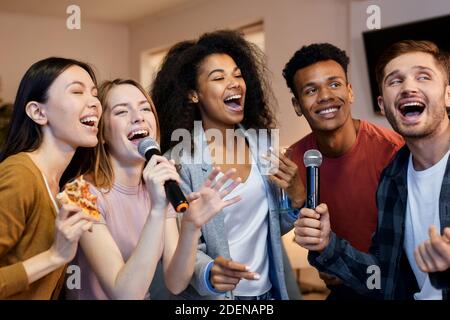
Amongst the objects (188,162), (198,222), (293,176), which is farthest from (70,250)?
(293,176)

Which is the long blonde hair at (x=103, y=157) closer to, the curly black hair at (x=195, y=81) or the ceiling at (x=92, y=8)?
the curly black hair at (x=195, y=81)

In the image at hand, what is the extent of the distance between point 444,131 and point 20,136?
2.30ft

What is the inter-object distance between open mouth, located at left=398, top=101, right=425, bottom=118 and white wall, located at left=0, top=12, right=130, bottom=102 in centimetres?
57

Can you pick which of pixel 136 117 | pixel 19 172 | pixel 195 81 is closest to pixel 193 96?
pixel 195 81

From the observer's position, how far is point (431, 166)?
0.94 metres

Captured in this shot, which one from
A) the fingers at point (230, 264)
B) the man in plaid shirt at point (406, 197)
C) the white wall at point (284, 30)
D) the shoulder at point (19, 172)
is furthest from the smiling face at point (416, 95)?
the shoulder at point (19, 172)

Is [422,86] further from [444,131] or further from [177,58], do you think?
[177,58]

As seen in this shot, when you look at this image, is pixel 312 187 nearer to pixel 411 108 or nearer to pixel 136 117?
pixel 411 108

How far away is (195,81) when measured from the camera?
3.49ft

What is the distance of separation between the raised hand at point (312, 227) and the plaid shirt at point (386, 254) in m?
0.05

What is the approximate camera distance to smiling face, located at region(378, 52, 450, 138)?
0.91 m

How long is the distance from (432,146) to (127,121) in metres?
0.52

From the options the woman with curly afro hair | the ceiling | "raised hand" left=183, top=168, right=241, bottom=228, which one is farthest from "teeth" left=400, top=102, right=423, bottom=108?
the ceiling

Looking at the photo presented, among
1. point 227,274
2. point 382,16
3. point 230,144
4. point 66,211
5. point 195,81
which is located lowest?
point 227,274
